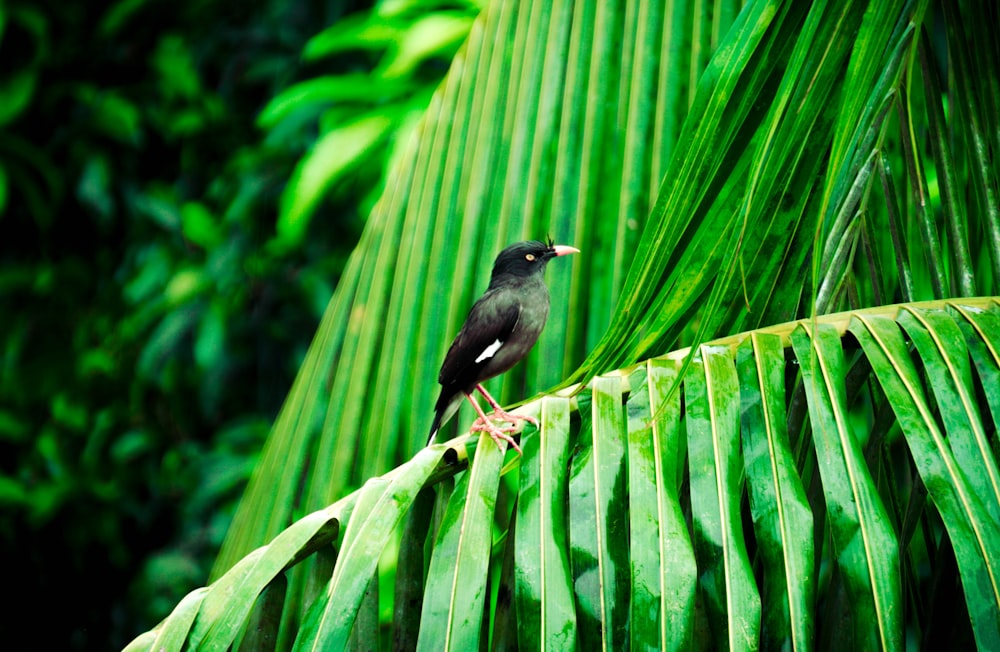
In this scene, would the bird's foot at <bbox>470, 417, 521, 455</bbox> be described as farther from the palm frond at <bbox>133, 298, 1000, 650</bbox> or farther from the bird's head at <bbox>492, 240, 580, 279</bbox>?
the bird's head at <bbox>492, 240, 580, 279</bbox>

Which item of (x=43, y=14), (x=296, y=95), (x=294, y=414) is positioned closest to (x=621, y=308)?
(x=294, y=414)

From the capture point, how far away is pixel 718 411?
121cm

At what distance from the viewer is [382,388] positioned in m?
1.91

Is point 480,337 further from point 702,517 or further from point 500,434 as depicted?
point 702,517

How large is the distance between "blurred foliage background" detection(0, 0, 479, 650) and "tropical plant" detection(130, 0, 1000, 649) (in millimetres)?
2661

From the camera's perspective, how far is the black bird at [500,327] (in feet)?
6.85

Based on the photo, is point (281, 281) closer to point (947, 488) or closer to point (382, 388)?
point (382, 388)

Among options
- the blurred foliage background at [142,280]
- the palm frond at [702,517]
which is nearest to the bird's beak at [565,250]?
the palm frond at [702,517]

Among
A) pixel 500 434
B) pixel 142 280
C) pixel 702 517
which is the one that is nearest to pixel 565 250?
pixel 500 434

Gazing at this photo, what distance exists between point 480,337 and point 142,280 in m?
3.13

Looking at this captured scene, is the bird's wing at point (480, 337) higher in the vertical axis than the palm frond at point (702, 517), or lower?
higher

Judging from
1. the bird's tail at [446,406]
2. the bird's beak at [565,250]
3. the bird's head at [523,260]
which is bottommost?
the bird's tail at [446,406]

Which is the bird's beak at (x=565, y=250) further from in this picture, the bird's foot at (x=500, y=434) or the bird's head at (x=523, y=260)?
the bird's foot at (x=500, y=434)

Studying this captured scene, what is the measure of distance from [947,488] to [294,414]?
1.32 metres
